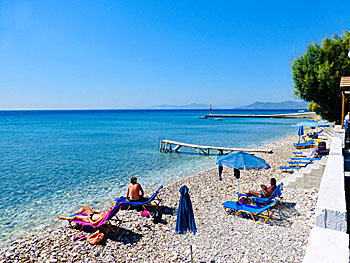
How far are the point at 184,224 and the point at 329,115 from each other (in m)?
24.0

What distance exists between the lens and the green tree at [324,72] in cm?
2117

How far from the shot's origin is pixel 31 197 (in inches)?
454

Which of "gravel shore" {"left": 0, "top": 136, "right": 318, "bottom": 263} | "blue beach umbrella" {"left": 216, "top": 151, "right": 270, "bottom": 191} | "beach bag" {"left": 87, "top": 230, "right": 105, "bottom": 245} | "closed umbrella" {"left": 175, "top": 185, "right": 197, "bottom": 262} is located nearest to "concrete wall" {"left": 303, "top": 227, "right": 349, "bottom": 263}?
"gravel shore" {"left": 0, "top": 136, "right": 318, "bottom": 263}

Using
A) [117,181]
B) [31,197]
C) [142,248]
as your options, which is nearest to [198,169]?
[117,181]

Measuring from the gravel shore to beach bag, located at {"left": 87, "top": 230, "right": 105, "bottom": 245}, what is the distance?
0.11m

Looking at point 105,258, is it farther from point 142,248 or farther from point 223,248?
point 223,248

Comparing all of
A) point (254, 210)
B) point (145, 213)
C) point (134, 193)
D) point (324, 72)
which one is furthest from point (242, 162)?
point (324, 72)

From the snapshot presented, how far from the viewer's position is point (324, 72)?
827 inches

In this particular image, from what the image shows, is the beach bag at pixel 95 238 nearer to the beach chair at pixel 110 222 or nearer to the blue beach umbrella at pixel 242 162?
the beach chair at pixel 110 222

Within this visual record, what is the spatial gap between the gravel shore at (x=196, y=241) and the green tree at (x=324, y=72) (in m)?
16.2

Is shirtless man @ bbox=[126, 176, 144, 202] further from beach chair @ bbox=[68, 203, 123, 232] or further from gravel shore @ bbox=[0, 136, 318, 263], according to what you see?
beach chair @ bbox=[68, 203, 123, 232]

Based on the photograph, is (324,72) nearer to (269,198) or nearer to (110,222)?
(269,198)

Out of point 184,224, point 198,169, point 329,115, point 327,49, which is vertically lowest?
point 198,169

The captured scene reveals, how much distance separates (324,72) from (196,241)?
67.2 feet
